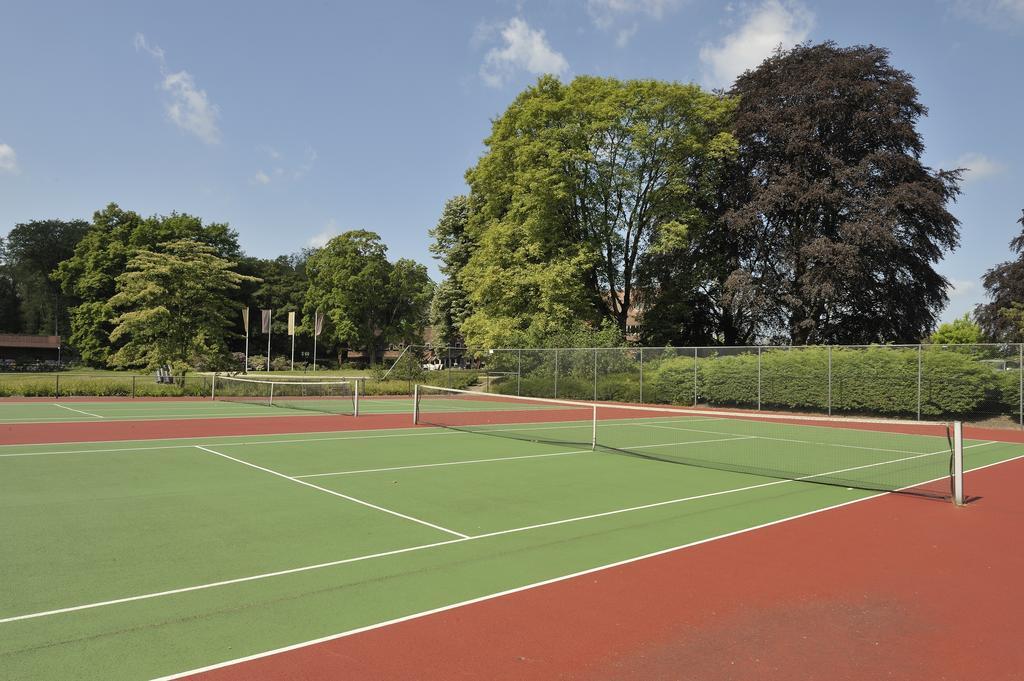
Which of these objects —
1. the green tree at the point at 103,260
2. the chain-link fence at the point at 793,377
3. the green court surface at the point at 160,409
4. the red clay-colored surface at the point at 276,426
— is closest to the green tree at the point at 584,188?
the chain-link fence at the point at 793,377

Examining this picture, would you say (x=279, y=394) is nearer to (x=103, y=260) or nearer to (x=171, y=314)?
(x=171, y=314)

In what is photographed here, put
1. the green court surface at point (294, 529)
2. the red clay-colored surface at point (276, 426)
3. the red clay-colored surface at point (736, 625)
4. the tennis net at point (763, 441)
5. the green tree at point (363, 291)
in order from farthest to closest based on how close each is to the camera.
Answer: the green tree at point (363, 291)
the red clay-colored surface at point (276, 426)
the tennis net at point (763, 441)
the green court surface at point (294, 529)
the red clay-colored surface at point (736, 625)

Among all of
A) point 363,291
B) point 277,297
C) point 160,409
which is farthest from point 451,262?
point 160,409

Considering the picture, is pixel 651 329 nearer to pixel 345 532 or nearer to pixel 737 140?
pixel 737 140

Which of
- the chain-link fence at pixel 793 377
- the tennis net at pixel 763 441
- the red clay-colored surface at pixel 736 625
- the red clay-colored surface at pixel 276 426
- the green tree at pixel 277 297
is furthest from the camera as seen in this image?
the green tree at pixel 277 297

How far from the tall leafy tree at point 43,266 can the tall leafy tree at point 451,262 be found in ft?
170

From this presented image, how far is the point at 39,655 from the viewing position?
3.95 m

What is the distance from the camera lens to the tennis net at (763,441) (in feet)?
37.8

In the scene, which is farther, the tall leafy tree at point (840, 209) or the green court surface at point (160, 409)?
the tall leafy tree at point (840, 209)

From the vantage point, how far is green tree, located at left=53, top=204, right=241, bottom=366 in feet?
192

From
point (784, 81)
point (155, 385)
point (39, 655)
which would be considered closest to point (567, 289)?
point (784, 81)

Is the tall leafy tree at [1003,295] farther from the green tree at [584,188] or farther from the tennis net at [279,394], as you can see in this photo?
the tennis net at [279,394]

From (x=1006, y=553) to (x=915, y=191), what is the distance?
102ft

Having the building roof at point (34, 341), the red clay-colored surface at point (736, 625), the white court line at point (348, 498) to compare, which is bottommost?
the white court line at point (348, 498)
